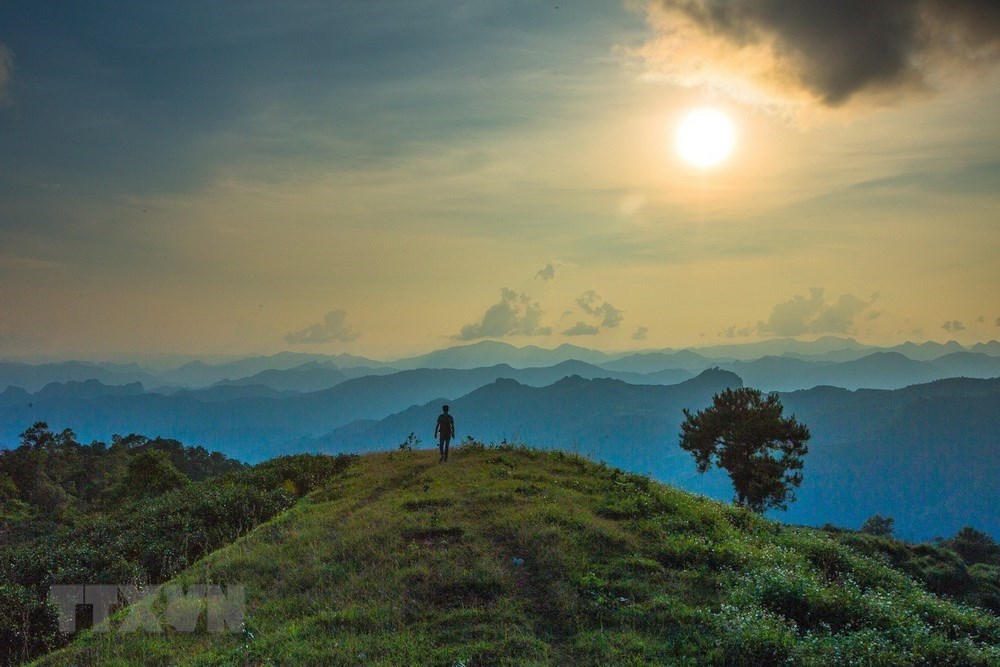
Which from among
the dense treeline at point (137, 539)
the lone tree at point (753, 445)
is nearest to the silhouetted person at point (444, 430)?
the dense treeline at point (137, 539)

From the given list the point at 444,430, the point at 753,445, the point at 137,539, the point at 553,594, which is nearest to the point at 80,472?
the point at 137,539

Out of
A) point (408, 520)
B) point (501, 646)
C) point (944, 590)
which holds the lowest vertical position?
point (944, 590)

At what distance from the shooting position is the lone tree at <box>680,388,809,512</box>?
5059 cm

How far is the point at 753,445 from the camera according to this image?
170ft

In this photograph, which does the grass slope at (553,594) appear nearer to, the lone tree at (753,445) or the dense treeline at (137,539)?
the dense treeline at (137,539)

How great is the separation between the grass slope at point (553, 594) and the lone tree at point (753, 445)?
3172 centimetres

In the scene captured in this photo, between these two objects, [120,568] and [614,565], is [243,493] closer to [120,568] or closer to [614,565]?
[120,568]

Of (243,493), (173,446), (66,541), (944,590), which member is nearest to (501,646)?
(243,493)

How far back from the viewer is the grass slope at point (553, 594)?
11758 mm

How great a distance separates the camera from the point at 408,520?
1914cm

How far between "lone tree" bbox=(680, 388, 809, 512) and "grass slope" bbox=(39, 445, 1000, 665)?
31.7m

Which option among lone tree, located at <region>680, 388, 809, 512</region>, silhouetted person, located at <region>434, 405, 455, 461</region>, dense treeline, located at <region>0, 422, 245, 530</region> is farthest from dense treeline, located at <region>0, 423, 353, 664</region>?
lone tree, located at <region>680, 388, 809, 512</region>

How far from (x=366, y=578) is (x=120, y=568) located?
9.96 metres

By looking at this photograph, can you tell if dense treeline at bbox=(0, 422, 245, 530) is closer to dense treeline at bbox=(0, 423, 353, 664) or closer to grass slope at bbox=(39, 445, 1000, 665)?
dense treeline at bbox=(0, 423, 353, 664)
